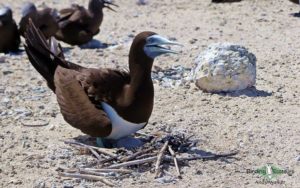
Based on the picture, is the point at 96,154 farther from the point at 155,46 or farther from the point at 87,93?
the point at 155,46

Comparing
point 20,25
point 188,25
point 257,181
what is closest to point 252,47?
point 188,25

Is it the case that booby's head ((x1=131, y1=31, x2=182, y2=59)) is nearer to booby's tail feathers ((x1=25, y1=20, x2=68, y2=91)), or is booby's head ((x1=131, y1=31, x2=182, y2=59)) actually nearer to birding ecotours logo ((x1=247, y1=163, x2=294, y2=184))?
booby's tail feathers ((x1=25, y1=20, x2=68, y2=91))

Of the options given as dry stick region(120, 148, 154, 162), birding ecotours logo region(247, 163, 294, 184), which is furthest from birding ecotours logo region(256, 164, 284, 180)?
dry stick region(120, 148, 154, 162)

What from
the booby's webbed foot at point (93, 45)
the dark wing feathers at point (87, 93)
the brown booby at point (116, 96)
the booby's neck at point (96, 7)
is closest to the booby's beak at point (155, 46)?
the brown booby at point (116, 96)

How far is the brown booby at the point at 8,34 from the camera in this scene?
11562 mm

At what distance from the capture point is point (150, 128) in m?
7.66

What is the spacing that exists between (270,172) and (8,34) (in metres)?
6.29

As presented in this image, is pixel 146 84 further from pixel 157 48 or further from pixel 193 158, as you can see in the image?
pixel 193 158

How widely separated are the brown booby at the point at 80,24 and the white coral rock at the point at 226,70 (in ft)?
12.3

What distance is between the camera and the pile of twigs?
6.38 metres

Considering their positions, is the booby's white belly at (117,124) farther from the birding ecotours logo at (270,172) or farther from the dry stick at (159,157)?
the birding ecotours logo at (270,172)

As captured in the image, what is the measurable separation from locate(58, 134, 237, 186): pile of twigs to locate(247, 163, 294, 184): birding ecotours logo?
14.4 inches

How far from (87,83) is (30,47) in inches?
37.2

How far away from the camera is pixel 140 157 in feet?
21.6
